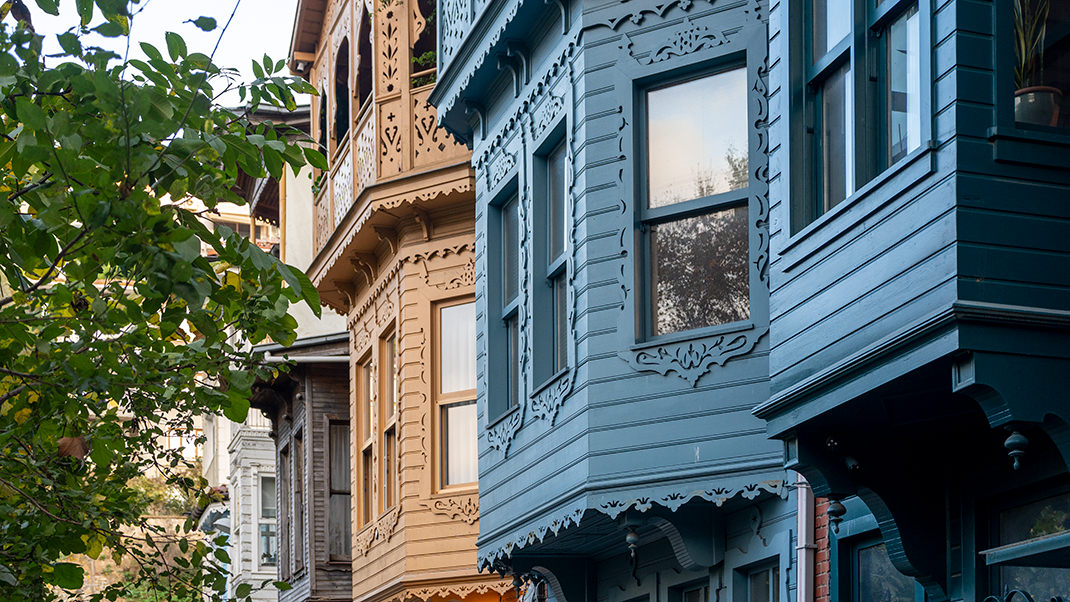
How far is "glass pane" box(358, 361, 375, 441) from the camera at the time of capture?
2233 centimetres

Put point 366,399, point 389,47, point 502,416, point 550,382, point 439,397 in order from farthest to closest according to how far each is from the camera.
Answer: point 366,399 < point 389,47 < point 439,397 < point 502,416 < point 550,382

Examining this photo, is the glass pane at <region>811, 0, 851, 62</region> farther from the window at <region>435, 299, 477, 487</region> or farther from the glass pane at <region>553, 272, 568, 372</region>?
the window at <region>435, 299, 477, 487</region>

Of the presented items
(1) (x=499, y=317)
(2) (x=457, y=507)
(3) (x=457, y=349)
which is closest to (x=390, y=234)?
(3) (x=457, y=349)

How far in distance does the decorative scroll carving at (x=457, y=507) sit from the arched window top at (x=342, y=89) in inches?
296

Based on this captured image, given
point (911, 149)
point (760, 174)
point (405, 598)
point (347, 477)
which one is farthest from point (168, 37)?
point (347, 477)

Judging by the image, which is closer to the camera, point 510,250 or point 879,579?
point 879,579

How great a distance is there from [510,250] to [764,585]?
4790mm

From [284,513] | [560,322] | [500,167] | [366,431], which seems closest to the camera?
[560,322]

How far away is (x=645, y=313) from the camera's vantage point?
12.0 meters

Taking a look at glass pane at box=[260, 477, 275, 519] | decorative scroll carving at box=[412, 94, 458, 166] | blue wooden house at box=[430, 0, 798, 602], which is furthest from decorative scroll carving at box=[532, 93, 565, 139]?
glass pane at box=[260, 477, 275, 519]

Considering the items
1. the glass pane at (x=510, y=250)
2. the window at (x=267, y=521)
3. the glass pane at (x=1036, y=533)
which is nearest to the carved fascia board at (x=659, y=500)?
the glass pane at (x=1036, y=533)

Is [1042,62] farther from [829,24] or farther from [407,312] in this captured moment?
[407,312]

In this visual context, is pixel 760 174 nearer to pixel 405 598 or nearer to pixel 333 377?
pixel 405 598

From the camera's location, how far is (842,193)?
9.12 meters
